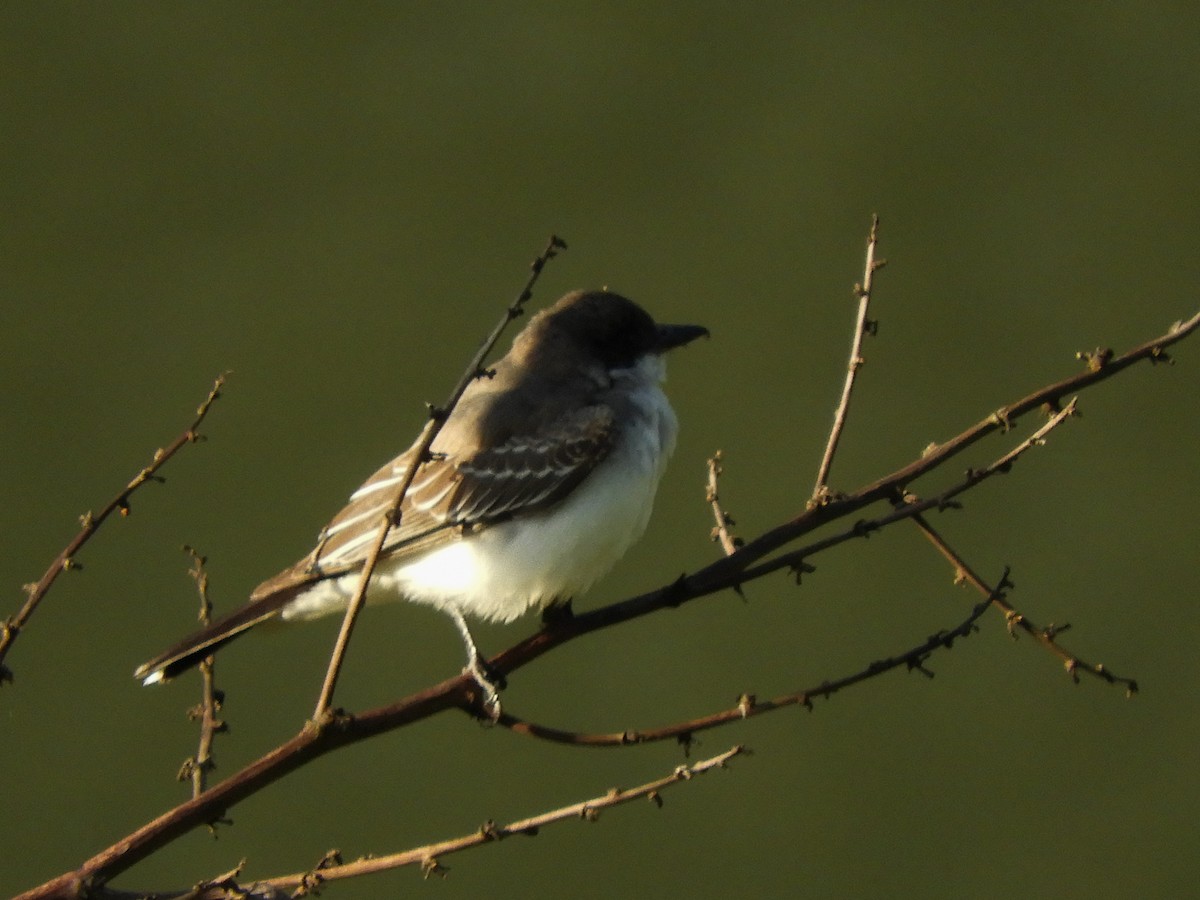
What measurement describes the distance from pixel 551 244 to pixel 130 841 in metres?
0.83

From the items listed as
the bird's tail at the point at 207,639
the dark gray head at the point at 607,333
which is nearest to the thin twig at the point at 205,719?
the bird's tail at the point at 207,639

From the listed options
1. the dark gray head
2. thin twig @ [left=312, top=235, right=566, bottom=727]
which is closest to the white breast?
the dark gray head

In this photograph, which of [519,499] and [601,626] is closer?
[601,626]

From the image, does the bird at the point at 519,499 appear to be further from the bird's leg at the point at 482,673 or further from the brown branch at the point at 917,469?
the brown branch at the point at 917,469

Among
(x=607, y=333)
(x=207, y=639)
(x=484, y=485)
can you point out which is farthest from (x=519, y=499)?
(x=207, y=639)

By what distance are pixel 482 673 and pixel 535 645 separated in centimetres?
11

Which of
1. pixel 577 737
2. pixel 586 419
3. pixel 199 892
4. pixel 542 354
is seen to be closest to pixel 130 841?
pixel 199 892

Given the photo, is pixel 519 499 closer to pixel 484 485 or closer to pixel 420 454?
pixel 484 485

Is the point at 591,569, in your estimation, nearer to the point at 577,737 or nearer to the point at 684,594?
the point at 684,594

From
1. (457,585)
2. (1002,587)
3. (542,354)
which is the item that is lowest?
(1002,587)

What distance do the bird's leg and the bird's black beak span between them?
0.81 metres

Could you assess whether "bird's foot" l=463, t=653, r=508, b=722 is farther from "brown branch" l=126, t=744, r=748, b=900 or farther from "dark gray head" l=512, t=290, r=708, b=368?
"dark gray head" l=512, t=290, r=708, b=368

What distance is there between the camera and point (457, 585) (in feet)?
9.32

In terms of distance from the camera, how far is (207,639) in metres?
2.31
